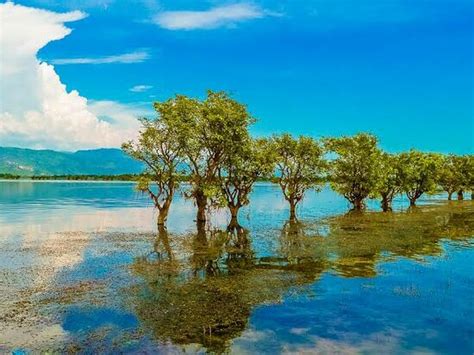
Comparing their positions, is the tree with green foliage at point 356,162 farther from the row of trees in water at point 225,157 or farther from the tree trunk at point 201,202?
the tree trunk at point 201,202

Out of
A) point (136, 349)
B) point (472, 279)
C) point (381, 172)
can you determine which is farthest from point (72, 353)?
point (381, 172)

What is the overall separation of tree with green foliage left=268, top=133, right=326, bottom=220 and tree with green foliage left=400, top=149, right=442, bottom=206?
997 inches

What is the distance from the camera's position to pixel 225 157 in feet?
190

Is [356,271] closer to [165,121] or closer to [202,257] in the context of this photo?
[202,257]

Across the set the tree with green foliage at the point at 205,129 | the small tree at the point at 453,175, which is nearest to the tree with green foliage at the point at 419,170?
the small tree at the point at 453,175

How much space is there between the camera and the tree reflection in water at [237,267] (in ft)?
67.9

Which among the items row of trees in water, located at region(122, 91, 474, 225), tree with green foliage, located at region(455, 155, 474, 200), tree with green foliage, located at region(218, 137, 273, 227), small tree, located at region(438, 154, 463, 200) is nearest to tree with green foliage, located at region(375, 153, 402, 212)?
row of trees in water, located at region(122, 91, 474, 225)

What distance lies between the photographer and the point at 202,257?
121 ft

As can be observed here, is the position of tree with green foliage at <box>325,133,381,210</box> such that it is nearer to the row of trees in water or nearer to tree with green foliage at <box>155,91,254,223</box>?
the row of trees in water

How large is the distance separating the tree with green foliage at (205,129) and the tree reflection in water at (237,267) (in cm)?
739

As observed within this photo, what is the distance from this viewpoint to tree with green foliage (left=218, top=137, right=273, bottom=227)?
57719 mm

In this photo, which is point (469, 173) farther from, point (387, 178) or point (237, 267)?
point (237, 267)

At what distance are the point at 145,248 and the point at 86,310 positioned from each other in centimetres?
1932

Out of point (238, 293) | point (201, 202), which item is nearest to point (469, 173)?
point (201, 202)
